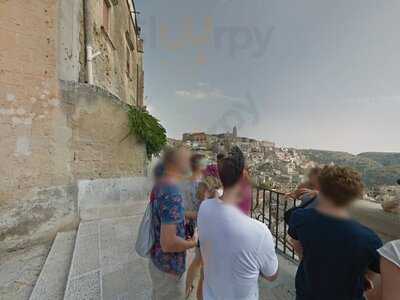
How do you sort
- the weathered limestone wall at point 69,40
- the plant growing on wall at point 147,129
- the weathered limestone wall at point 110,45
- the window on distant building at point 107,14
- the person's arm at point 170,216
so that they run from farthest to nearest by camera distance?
the window on distant building at point 107,14 → the weathered limestone wall at point 110,45 → the plant growing on wall at point 147,129 → the weathered limestone wall at point 69,40 → the person's arm at point 170,216

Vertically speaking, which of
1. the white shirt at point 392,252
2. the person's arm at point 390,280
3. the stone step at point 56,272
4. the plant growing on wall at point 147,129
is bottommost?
the stone step at point 56,272

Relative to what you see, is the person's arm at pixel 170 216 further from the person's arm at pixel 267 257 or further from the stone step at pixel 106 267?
the stone step at pixel 106 267

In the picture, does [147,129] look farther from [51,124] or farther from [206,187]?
[206,187]

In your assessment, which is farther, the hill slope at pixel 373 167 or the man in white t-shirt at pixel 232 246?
the hill slope at pixel 373 167

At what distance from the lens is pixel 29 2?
12.6ft

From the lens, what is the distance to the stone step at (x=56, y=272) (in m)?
2.51

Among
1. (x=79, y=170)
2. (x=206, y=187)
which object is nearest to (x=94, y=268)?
(x=206, y=187)

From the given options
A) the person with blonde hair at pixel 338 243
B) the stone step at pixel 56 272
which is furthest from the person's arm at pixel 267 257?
the stone step at pixel 56 272

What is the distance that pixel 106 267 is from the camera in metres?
2.81

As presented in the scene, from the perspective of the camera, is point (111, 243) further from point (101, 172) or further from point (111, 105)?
point (111, 105)

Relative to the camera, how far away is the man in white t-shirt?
3.68 feet

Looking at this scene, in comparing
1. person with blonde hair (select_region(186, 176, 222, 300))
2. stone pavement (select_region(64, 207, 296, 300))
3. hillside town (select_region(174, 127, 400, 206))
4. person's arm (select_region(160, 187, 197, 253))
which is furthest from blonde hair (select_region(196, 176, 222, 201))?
stone pavement (select_region(64, 207, 296, 300))

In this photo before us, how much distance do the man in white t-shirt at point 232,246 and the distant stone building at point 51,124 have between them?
4078mm

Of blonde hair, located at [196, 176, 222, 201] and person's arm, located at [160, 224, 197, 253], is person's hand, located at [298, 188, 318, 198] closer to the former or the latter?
blonde hair, located at [196, 176, 222, 201]
